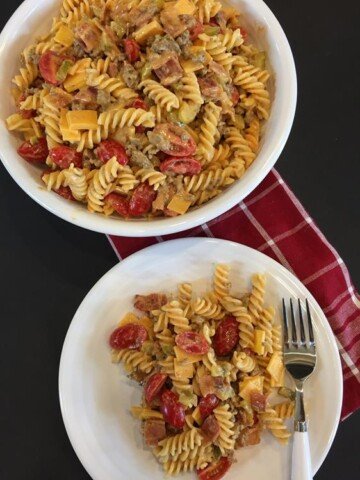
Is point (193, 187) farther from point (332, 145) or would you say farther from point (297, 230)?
point (332, 145)

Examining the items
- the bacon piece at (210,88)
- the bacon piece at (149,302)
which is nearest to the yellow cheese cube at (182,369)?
the bacon piece at (149,302)

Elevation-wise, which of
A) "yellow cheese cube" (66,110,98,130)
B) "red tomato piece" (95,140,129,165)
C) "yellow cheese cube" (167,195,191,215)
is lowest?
"yellow cheese cube" (167,195,191,215)

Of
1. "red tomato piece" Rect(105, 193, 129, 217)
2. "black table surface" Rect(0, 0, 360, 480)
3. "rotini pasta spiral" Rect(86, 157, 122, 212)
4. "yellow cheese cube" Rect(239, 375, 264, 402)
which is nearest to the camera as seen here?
"rotini pasta spiral" Rect(86, 157, 122, 212)

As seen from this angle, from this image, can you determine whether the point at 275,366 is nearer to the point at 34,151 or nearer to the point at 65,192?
the point at 65,192

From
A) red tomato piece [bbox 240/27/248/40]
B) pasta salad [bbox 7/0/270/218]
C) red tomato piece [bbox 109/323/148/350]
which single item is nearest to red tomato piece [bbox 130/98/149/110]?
pasta salad [bbox 7/0/270/218]

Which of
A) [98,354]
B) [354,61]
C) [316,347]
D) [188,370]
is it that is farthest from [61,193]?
[354,61]

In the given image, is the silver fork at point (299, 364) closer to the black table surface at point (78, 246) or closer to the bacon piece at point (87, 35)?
the black table surface at point (78, 246)

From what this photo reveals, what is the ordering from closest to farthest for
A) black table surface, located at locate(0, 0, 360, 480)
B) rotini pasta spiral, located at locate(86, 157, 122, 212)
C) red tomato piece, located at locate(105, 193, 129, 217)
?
rotini pasta spiral, located at locate(86, 157, 122, 212), red tomato piece, located at locate(105, 193, 129, 217), black table surface, located at locate(0, 0, 360, 480)

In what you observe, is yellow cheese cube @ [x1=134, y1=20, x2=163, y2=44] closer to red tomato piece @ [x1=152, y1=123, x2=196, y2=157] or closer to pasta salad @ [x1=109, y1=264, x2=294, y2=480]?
red tomato piece @ [x1=152, y1=123, x2=196, y2=157]
